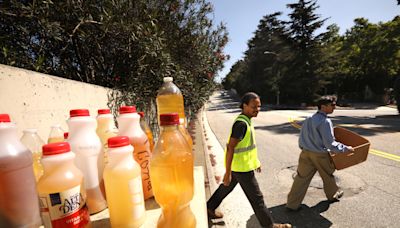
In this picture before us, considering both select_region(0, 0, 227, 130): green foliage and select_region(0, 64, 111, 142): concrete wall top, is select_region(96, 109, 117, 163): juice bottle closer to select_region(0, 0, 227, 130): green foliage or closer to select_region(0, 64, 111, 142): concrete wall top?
select_region(0, 64, 111, 142): concrete wall top

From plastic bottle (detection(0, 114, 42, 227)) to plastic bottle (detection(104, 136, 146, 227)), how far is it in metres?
0.30

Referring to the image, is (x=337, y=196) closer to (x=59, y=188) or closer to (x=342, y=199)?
(x=342, y=199)

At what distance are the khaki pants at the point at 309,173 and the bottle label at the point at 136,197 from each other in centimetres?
327

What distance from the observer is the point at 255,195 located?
2934 mm

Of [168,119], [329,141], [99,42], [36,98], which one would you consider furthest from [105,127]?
[329,141]

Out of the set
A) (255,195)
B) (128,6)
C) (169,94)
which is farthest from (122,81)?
(255,195)

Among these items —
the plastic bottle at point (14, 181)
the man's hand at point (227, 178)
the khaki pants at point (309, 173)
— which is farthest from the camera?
the khaki pants at point (309, 173)

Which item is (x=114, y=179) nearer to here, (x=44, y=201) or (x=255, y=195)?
(x=44, y=201)

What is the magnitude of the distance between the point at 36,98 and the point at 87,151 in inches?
32.7

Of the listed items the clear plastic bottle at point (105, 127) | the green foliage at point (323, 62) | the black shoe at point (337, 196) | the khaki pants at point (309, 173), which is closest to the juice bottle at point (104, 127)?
the clear plastic bottle at point (105, 127)

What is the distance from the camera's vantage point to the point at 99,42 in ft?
11.4

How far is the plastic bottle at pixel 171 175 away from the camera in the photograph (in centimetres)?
112

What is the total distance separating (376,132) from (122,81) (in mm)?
10986

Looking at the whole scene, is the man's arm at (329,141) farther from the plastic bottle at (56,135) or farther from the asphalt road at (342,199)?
the plastic bottle at (56,135)
